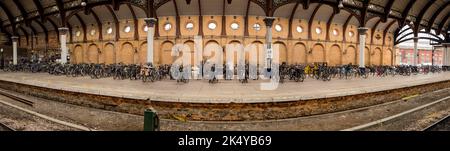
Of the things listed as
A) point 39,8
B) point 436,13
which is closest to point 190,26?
point 39,8

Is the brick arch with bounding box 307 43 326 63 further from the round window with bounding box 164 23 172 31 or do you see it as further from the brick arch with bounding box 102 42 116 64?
the brick arch with bounding box 102 42 116 64

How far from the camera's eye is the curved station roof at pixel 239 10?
58.2ft

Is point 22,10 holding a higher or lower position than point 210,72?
higher

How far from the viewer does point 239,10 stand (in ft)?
66.3

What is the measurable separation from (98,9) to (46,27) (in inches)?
480

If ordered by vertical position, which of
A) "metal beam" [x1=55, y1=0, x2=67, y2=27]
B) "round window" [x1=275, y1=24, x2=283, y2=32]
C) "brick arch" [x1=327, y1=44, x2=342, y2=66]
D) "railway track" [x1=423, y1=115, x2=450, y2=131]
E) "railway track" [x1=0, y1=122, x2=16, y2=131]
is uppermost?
"metal beam" [x1=55, y1=0, x2=67, y2=27]

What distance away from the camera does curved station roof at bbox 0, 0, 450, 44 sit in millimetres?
17750

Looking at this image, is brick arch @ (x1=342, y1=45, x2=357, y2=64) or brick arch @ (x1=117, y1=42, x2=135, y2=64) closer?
brick arch @ (x1=117, y1=42, x2=135, y2=64)

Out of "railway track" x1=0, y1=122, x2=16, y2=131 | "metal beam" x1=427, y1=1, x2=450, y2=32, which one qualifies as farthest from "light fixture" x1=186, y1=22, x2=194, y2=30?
"metal beam" x1=427, y1=1, x2=450, y2=32

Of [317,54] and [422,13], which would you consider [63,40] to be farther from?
[422,13]

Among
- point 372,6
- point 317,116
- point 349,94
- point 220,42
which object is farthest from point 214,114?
point 372,6

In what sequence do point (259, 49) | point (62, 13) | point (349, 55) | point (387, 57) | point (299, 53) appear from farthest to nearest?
point (387, 57)
point (349, 55)
point (299, 53)
point (259, 49)
point (62, 13)

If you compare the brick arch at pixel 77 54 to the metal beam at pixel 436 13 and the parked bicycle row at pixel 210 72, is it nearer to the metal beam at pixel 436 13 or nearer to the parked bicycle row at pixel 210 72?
the parked bicycle row at pixel 210 72

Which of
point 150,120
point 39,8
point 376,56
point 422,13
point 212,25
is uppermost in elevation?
point 39,8
